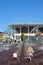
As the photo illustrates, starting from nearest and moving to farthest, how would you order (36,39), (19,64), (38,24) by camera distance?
(19,64) → (36,39) → (38,24)

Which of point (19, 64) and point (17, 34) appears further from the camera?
point (17, 34)

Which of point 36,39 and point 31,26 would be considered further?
point 31,26

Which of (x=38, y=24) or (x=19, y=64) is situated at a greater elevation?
(x=38, y=24)

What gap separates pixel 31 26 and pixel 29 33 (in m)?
4.04

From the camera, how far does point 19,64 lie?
13.3 metres

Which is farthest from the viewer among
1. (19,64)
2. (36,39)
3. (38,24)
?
(38,24)

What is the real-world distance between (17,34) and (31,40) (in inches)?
1997

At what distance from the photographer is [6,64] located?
13.3m

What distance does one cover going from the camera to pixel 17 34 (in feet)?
361

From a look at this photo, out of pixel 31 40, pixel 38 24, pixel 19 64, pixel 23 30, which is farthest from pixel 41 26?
pixel 19 64

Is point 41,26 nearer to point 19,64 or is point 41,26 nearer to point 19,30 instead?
point 19,30

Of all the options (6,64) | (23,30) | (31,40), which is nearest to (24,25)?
(23,30)

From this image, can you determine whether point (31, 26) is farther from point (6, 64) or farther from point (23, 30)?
point (6, 64)

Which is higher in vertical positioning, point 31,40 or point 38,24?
point 38,24
